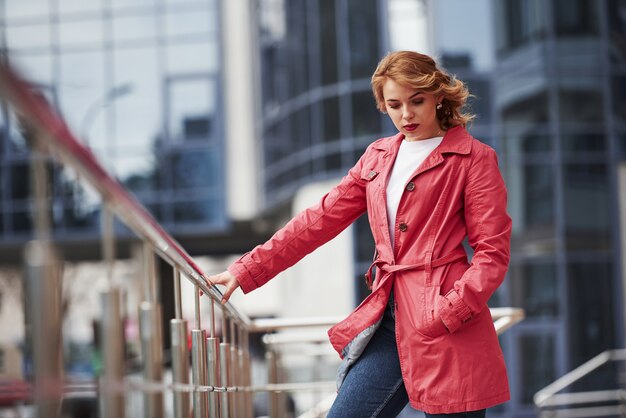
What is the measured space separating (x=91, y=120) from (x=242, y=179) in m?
4.05

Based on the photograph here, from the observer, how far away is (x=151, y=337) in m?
2.11

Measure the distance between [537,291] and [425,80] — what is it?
44.1ft

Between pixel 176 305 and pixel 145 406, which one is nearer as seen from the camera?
pixel 145 406

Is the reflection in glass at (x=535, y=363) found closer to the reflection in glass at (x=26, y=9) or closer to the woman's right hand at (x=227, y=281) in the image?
the woman's right hand at (x=227, y=281)

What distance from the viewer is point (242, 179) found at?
24.0 metres

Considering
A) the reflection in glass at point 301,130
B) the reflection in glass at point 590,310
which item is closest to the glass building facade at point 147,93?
the reflection in glass at point 301,130

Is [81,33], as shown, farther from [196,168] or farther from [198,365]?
[198,365]

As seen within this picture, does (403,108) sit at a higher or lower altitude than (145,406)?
higher

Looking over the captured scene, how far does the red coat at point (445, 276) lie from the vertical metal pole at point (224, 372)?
0.55m

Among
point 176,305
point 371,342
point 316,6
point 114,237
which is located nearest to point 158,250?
point 176,305

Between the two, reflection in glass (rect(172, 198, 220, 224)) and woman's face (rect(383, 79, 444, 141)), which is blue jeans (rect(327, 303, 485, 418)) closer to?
woman's face (rect(383, 79, 444, 141))

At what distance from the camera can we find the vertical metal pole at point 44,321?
139 cm

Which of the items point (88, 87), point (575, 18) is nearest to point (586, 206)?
point (575, 18)

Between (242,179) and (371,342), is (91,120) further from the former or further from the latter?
(371,342)
